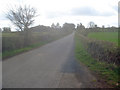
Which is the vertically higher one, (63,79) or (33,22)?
(33,22)

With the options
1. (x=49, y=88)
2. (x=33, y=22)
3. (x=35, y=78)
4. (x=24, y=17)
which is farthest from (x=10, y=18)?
(x=49, y=88)

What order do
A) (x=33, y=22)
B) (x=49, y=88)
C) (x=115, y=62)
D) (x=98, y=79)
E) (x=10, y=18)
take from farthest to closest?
(x=33, y=22), (x=10, y=18), (x=115, y=62), (x=98, y=79), (x=49, y=88)

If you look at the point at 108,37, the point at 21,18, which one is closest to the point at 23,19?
the point at 21,18

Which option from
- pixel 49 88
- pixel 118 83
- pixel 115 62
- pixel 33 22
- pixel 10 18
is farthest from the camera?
pixel 33 22

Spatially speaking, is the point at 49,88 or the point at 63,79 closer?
the point at 49,88

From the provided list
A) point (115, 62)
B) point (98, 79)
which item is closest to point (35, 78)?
point (98, 79)

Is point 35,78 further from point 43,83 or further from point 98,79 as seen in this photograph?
point 98,79

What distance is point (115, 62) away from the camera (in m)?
7.82

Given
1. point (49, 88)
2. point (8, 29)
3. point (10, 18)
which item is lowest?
point (49, 88)

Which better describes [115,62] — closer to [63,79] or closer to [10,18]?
[63,79]

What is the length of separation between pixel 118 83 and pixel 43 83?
3.05m

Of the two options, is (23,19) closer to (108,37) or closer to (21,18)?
(21,18)

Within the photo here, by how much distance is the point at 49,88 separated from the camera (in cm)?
557

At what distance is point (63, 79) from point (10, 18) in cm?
1899
